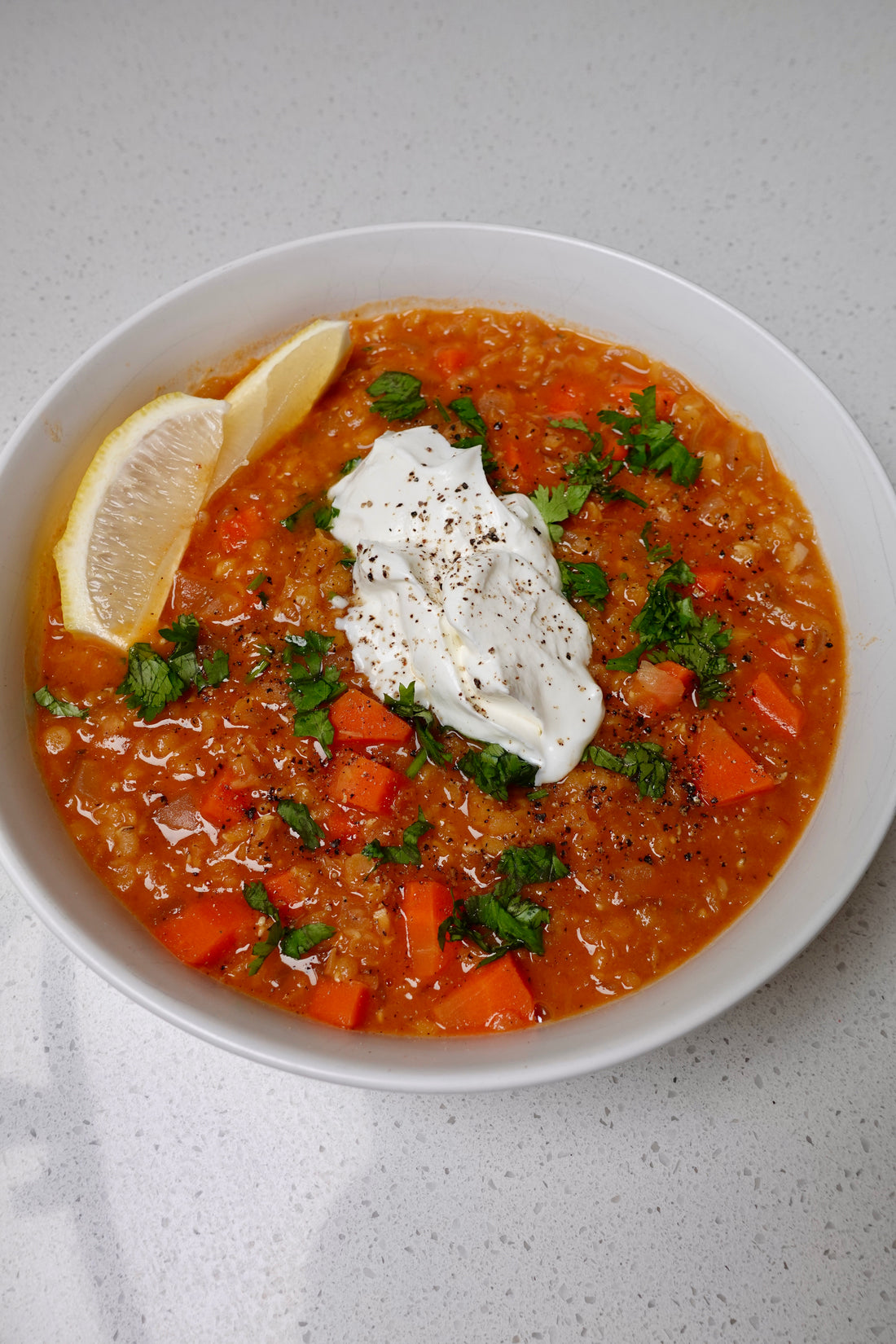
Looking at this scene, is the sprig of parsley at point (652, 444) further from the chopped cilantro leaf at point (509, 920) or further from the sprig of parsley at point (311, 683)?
the chopped cilantro leaf at point (509, 920)

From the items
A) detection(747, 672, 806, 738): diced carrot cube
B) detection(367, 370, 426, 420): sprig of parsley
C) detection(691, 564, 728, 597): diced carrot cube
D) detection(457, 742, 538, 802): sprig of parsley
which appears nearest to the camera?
detection(457, 742, 538, 802): sprig of parsley

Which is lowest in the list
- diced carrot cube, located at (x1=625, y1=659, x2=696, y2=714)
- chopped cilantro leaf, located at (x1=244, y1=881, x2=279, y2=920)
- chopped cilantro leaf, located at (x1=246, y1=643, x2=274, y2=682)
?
chopped cilantro leaf, located at (x1=244, y1=881, x2=279, y2=920)

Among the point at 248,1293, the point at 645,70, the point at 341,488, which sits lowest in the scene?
the point at 248,1293

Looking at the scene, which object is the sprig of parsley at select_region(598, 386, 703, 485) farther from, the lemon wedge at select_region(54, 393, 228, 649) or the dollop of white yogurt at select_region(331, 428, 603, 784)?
the lemon wedge at select_region(54, 393, 228, 649)

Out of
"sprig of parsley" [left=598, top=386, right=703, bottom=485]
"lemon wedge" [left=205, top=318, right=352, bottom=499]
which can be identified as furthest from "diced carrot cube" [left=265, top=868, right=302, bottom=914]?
"sprig of parsley" [left=598, top=386, right=703, bottom=485]

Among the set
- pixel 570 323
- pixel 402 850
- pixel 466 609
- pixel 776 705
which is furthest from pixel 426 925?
pixel 570 323

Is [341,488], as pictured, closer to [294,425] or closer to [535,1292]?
[294,425]

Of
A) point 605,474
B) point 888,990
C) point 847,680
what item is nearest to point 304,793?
Answer: point 605,474
